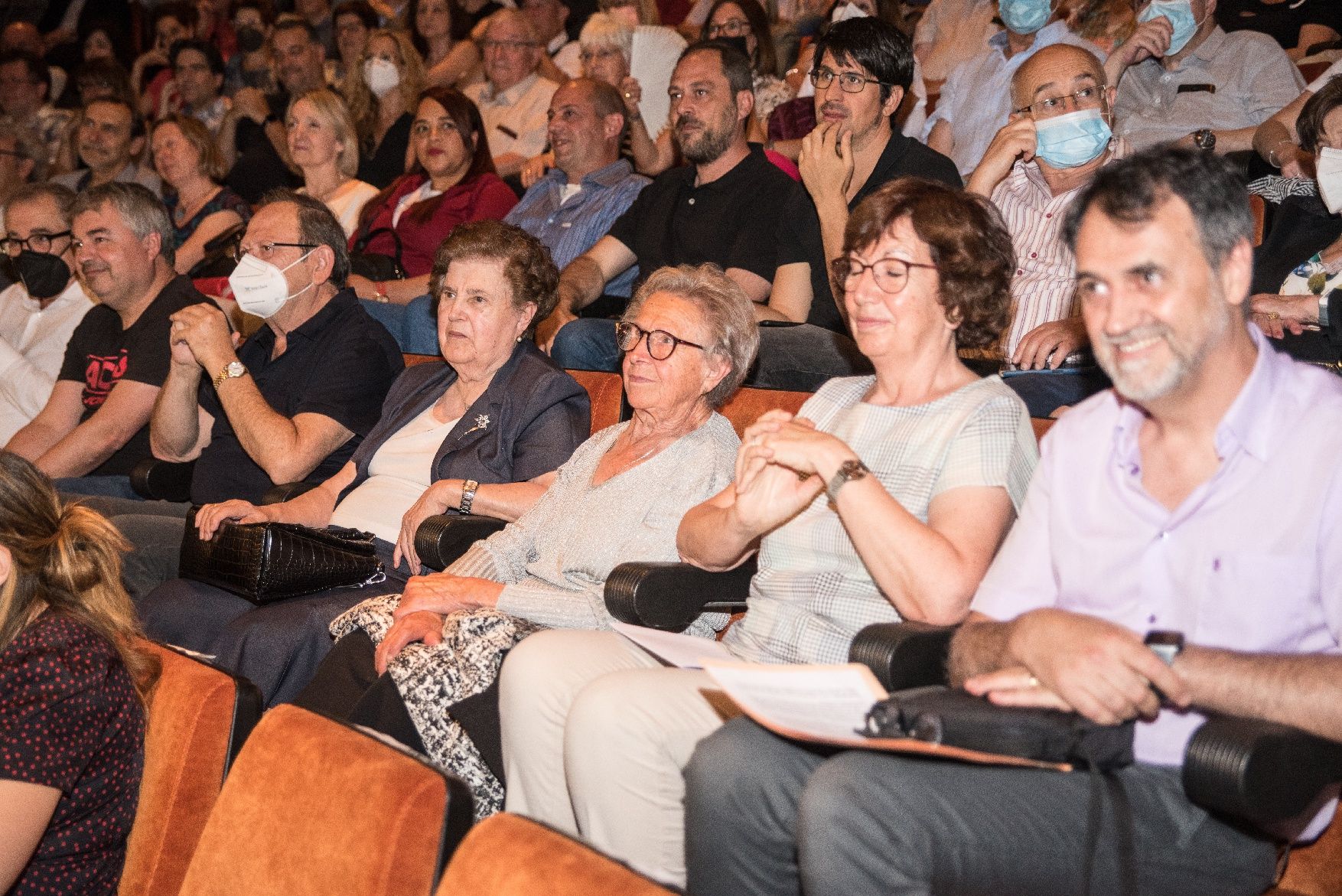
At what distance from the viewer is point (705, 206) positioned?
13.8 feet

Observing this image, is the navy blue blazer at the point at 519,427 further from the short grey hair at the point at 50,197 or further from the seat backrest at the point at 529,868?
the short grey hair at the point at 50,197

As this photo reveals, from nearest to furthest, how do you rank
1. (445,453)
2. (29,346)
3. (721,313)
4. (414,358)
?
(721,313) < (445,453) < (414,358) < (29,346)

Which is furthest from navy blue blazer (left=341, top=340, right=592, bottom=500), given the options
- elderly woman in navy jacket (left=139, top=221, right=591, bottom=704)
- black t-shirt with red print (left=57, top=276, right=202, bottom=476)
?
black t-shirt with red print (left=57, top=276, right=202, bottom=476)

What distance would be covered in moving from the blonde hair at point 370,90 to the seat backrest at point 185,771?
486 cm

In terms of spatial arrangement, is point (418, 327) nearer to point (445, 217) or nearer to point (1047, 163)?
point (445, 217)

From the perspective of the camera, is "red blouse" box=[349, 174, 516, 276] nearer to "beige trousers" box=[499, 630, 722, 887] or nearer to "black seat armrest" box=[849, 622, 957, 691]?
"beige trousers" box=[499, 630, 722, 887]

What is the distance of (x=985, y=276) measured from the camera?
87.0 inches

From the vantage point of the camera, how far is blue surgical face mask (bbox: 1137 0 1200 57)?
3.95 metres

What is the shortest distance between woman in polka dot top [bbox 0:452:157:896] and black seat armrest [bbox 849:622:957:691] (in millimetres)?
1040

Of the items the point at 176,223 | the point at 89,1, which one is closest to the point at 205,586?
the point at 176,223

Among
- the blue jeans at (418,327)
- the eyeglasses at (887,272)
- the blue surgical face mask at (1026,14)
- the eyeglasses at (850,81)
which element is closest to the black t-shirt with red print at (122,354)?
Result: the blue jeans at (418,327)

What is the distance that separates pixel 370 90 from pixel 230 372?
321 centimetres

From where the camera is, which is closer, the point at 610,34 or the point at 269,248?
the point at 269,248

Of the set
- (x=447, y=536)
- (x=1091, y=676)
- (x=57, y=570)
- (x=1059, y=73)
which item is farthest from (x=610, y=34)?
(x=1091, y=676)
